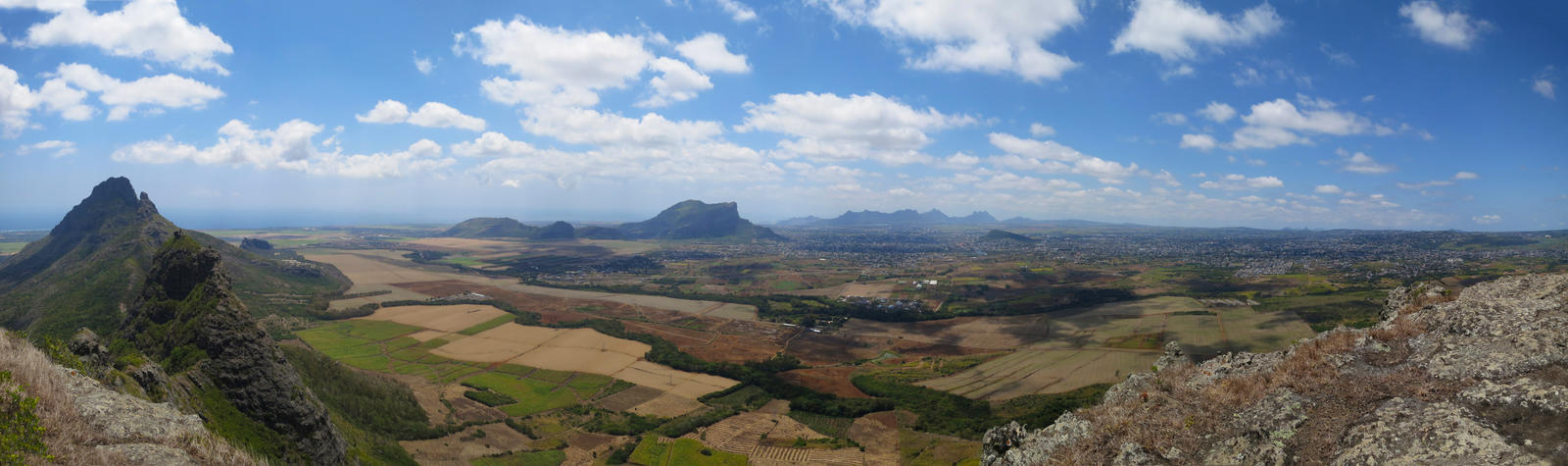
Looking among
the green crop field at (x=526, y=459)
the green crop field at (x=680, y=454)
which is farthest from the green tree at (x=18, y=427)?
the green crop field at (x=526, y=459)

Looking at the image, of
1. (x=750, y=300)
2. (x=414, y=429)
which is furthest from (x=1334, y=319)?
(x=414, y=429)

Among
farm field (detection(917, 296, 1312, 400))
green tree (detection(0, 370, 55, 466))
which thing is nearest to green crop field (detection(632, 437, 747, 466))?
farm field (detection(917, 296, 1312, 400))

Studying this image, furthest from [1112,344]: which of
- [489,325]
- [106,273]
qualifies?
[106,273]

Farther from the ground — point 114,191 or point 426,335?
point 114,191

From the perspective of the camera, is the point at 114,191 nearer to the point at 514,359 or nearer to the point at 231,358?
the point at 514,359

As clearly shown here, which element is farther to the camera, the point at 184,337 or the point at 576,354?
the point at 576,354

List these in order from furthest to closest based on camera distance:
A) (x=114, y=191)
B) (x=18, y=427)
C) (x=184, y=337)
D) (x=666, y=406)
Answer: (x=114, y=191) → (x=666, y=406) → (x=184, y=337) → (x=18, y=427)

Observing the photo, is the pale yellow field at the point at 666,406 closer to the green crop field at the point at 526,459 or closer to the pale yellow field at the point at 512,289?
the green crop field at the point at 526,459
